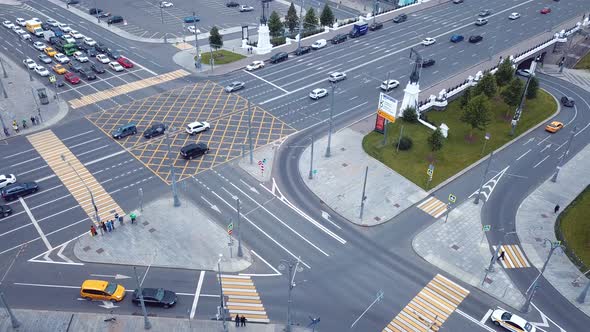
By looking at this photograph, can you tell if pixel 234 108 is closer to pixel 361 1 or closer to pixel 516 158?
pixel 516 158

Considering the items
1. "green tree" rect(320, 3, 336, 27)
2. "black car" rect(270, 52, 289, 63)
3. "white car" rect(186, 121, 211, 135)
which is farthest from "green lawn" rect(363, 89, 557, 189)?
"green tree" rect(320, 3, 336, 27)

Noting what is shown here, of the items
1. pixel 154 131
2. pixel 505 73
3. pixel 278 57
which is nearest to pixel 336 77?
pixel 278 57

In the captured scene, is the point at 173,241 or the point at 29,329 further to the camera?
the point at 173,241

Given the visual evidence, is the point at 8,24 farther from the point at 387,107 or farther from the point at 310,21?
the point at 387,107

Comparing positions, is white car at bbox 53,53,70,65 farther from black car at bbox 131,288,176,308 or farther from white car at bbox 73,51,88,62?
black car at bbox 131,288,176,308

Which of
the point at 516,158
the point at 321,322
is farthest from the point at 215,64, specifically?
the point at 321,322
